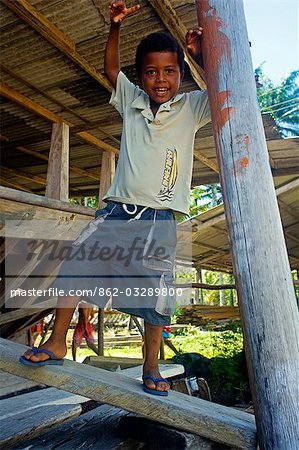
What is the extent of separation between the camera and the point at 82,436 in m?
1.62

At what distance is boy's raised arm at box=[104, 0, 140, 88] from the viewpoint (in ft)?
5.79

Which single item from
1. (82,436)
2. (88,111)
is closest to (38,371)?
(82,436)

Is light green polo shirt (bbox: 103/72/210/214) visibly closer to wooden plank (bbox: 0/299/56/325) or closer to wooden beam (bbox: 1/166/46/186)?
wooden plank (bbox: 0/299/56/325)

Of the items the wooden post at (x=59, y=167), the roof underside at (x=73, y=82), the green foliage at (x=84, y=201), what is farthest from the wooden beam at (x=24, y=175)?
the wooden post at (x=59, y=167)

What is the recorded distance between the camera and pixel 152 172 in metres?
1.82

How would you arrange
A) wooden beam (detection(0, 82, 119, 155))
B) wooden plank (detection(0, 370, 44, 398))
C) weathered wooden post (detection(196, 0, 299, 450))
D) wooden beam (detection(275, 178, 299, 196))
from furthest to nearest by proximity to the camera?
wooden beam (detection(275, 178, 299, 196)), wooden beam (detection(0, 82, 119, 155)), wooden plank (detection(0, 370, 44, 398)), weathered wooden post (detection(196, 0, 299, 450))

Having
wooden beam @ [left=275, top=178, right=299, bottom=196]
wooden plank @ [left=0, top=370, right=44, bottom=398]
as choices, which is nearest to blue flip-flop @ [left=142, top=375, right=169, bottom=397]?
wooden plank @ [left=0, top=370, right=44, bottom=398]

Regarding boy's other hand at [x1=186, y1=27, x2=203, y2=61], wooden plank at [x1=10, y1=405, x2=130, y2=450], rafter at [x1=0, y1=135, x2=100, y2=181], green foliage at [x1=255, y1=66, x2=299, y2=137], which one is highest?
green foliage at [x1=255, y1=66, x2=299, y2=137]

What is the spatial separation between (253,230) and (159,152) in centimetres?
67

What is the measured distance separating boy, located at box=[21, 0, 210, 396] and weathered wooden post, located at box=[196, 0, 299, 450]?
20cm

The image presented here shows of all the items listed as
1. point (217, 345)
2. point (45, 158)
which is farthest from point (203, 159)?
point (217, 345)

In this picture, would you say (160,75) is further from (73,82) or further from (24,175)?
(24,175)

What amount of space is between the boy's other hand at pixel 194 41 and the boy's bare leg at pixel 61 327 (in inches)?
48.7

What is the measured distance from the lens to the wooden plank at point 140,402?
132 cm
